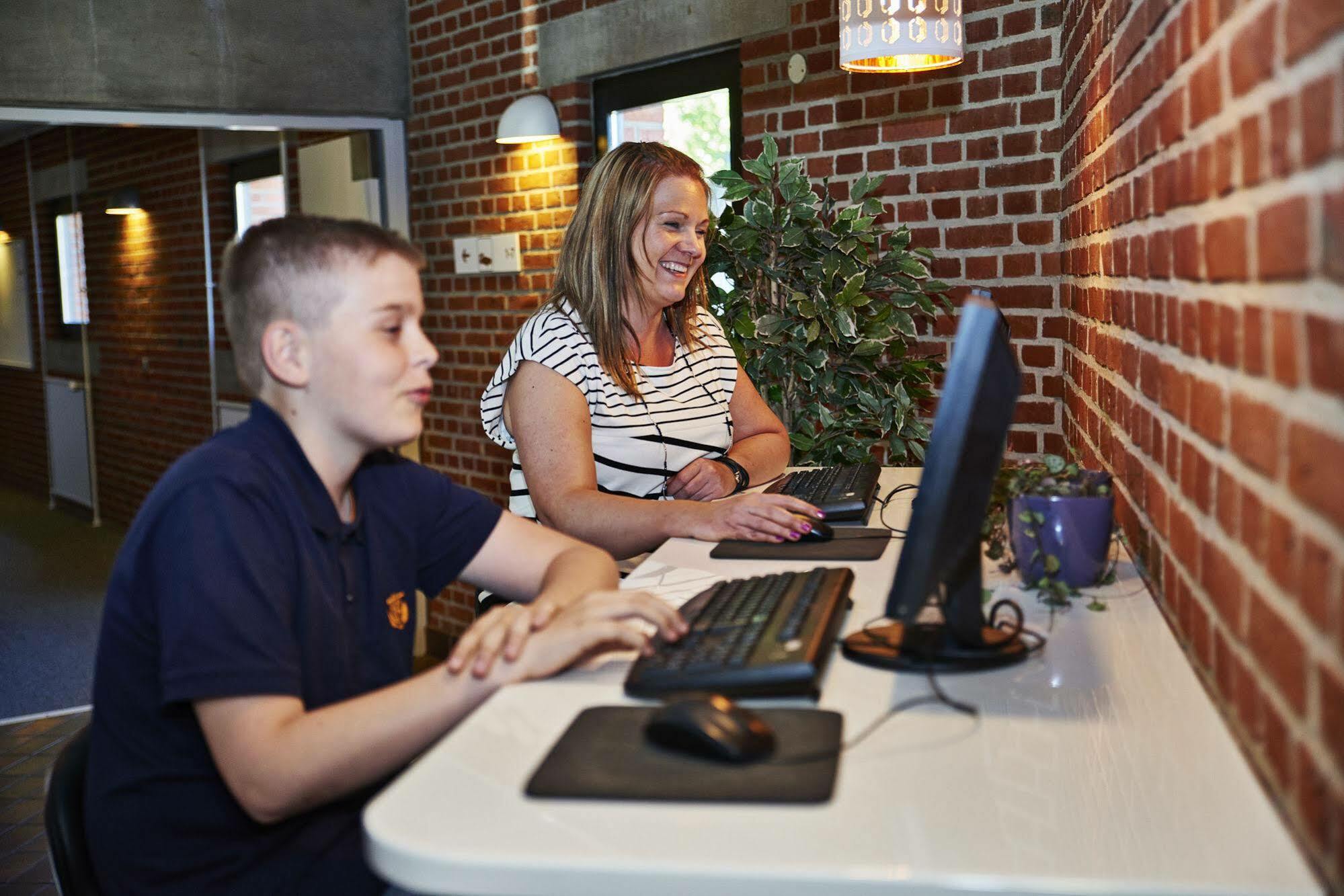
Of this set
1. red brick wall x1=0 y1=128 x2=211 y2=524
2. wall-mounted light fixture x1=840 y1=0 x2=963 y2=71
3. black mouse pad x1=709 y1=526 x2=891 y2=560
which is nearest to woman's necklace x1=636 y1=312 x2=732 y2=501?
black mouse pad x1=709 y1=526 x2=891 y2=560

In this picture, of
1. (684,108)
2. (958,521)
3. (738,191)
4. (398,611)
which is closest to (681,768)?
(958,521)

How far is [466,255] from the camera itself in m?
4.92

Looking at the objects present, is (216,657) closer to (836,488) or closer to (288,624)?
(288,624)

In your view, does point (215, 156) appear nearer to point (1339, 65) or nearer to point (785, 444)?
point (785, 444)

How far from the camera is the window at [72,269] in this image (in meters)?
4.52

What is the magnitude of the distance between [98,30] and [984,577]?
395 cm

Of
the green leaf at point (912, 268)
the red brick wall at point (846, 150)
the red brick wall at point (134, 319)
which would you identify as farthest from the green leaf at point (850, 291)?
the red brick wall at point (134, 319)

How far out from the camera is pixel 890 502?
7.41ft

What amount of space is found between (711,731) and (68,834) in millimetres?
755

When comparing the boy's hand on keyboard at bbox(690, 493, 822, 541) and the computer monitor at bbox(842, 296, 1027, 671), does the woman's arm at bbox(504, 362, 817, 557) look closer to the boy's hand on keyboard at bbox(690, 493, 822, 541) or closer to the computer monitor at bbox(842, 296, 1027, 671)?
the boy's hand on keyboard at bbox(690, 493, 822, 541)

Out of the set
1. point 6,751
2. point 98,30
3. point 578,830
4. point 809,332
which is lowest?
point 6,751

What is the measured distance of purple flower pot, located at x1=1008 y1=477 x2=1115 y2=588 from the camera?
1531mm

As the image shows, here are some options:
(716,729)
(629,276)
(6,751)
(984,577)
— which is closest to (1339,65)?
(716,729)

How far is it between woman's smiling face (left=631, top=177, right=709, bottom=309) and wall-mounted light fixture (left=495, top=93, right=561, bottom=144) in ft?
6.08
